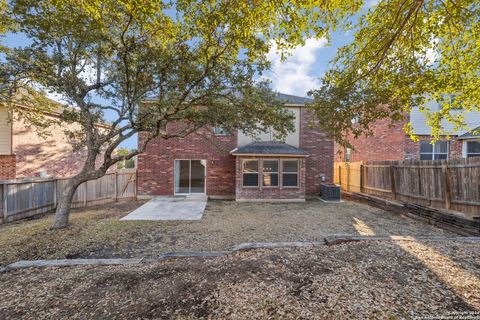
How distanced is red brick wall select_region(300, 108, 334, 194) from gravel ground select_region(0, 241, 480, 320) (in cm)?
910

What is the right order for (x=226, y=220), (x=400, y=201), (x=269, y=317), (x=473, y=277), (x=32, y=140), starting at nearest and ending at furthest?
1. (x=269, y=317)
2. (x=473, y=277)
3. (x=226, y=220)
4. (x=400, y=201)
5. (x=32, y=140)

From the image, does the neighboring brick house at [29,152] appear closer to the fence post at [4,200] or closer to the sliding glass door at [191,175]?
the fence post at [4,200]

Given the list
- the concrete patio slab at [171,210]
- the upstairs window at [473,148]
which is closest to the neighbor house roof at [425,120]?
the upstairs window at [473,148]

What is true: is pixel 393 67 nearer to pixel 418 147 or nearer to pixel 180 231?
pixel 180 231

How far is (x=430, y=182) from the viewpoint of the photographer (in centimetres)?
757

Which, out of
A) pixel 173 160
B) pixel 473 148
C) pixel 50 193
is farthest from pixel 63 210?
pixel 473 148

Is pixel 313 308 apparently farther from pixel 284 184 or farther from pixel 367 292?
pixel 284 184

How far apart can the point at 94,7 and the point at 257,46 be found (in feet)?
11.7

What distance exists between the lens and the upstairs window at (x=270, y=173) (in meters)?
11.7

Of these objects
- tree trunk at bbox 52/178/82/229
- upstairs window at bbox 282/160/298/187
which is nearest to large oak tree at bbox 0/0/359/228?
tree trunk at bbox 52/178/82/229

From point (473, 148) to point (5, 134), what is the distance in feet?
88.4

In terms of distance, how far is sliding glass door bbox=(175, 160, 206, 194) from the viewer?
1251cm

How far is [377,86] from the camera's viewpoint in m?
5.56

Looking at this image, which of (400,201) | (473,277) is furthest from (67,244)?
(400,201)
